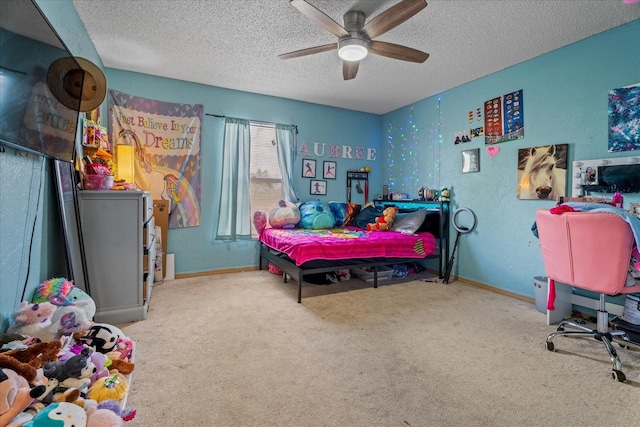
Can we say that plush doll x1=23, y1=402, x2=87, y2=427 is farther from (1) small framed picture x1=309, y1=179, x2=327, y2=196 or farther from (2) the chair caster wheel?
(1) small framed picture x1=309, y1=179, x2=327, y2=196

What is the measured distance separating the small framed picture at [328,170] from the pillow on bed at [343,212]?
0.48 m

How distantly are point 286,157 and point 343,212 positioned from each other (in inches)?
47.5

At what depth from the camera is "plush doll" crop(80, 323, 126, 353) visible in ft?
5.09

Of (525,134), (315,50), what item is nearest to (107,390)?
(315,50)

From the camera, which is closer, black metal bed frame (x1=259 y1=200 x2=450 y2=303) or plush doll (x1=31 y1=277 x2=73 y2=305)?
plush doll (x1=31 y1=277 x2=73 y2=305)

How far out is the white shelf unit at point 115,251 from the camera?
228 centimetres

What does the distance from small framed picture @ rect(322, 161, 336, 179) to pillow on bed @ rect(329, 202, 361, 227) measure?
1.58 feet

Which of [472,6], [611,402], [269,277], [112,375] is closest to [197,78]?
[269,277]

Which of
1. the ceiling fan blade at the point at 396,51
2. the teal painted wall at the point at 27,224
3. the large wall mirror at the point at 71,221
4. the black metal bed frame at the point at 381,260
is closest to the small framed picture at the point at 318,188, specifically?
the black metal bed frame at the point at 381,260

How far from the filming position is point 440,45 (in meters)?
2.82

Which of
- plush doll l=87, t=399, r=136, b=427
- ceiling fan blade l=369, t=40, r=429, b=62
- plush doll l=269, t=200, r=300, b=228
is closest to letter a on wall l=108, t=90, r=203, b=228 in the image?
plush doll l=269, t=200, r=300, b=228

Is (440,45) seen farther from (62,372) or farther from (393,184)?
(62,372)

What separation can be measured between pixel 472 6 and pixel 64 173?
3195 millimetres

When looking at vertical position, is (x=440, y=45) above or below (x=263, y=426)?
above
